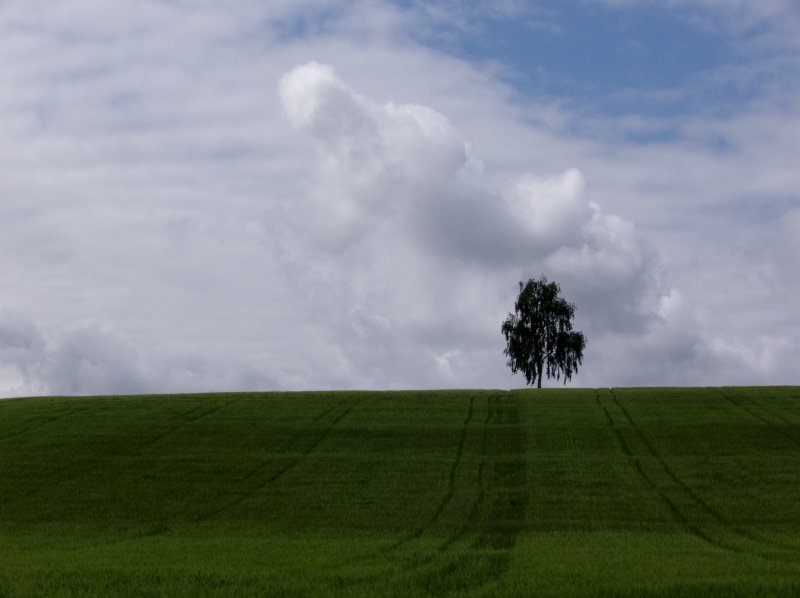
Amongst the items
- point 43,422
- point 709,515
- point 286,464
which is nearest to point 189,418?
point 43,422

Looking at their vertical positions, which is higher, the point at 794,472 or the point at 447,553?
the point at 794,472

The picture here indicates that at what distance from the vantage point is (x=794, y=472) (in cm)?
3394

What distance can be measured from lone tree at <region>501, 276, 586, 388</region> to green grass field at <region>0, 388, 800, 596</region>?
2520cm

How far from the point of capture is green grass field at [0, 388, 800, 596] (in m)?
17.1

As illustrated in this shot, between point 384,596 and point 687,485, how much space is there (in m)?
19.6

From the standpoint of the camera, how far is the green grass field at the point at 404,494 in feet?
56.2

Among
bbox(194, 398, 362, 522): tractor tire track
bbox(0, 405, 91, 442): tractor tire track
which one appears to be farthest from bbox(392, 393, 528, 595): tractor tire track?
bbox(0, 405, 91, 442): tractor tire track

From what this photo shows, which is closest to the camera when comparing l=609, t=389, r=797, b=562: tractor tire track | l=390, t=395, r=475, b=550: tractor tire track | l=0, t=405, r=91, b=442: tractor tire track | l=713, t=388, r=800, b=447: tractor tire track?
l=609, t=389, r=797, b=562: tractor tire track

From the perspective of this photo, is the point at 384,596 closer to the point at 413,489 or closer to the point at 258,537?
the point at 258,537

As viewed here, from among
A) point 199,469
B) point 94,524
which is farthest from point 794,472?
point 94,524

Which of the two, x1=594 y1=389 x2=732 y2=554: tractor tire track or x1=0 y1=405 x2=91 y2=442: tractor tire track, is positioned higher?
x1=0 y1=405 x2=91 y2=442: tractor tire track

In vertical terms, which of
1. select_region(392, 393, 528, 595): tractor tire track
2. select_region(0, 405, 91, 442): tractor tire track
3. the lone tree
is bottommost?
select_region(392, 393, 528, 595): tractor tire track

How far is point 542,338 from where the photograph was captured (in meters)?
82.6

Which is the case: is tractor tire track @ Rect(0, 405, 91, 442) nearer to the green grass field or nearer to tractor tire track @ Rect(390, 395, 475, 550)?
the green grass field
